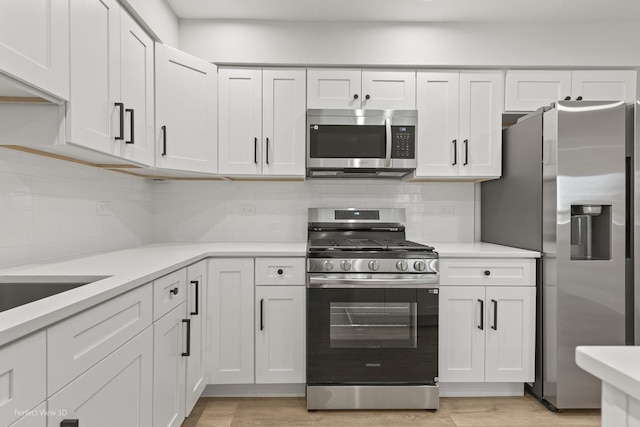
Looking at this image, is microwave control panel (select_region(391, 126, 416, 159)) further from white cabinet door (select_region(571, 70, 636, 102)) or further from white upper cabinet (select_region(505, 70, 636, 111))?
white cabinet door (select_region(571, 70, 636, 102))

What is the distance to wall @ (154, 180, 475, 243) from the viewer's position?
10.2 ft

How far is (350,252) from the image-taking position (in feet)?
7.97

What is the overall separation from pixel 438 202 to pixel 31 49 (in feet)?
8.97

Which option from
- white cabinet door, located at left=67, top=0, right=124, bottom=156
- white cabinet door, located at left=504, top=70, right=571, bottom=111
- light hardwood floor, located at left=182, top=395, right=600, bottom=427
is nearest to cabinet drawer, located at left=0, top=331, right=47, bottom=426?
white cabinet door, located at left=67, top=0, right=124, bottom=156

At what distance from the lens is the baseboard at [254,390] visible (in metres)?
2.58

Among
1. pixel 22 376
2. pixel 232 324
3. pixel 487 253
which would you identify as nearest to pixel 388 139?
pixel 487 253

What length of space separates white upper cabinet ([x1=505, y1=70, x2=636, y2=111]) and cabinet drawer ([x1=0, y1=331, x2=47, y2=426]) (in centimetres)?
300

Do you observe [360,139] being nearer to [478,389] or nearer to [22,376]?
[478,389]

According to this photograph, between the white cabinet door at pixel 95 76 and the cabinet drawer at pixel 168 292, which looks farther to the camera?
the cabinet drawer at pixel 168 292

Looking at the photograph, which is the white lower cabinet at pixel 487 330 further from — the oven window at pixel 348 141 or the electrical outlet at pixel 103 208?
the electrical outlet at pixel 103 208

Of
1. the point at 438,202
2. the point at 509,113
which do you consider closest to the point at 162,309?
the point at 438,202

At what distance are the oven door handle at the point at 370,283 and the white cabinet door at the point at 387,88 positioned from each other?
1242mm

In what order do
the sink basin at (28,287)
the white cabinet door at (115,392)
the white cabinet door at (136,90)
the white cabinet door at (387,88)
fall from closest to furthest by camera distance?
the white cabinet door at (115,392), the sink basin at (28,287), the white cabinet door at (136,90), the white cabinet door at (387,88)

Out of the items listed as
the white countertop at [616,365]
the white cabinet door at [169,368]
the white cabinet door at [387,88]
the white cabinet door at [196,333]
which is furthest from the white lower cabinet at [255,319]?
the white countertop at [616,365]
